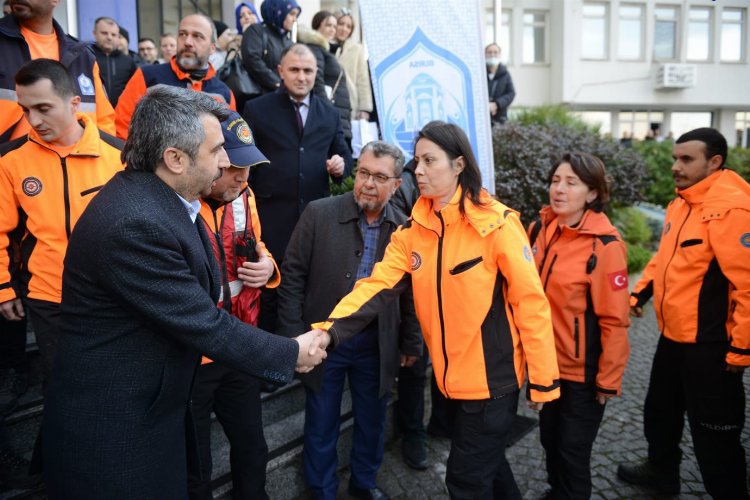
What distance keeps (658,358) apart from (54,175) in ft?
12.3

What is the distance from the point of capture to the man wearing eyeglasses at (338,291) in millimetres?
3336

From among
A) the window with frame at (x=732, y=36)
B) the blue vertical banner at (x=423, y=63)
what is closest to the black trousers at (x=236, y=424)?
the blue vertical banner at (x=423, y=63)

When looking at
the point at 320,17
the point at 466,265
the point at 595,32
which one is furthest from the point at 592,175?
the point at 595,32

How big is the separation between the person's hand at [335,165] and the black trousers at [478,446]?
228 centimetres

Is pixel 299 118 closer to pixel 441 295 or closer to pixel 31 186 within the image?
pixel 31 186

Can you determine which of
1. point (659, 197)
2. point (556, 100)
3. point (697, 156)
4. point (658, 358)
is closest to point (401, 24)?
point (697, 156)

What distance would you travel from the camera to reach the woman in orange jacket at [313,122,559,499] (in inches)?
103

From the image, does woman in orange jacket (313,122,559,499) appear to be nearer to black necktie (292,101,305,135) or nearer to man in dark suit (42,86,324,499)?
man in dark suit (42,86,324,499)

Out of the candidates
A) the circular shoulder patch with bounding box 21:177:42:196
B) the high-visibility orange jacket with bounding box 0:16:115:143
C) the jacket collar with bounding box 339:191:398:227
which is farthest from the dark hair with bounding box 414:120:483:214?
the high-visibility orange jacket with bounding box 0:16:115:143

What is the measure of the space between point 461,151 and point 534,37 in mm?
25651

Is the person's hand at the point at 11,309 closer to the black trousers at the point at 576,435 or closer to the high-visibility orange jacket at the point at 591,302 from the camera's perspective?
the high-visibility orange jacket at the point at 591,302

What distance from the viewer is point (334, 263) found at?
3369 mm

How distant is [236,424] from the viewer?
3004mm

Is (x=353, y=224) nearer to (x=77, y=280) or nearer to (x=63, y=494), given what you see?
(x=77, y=280)
